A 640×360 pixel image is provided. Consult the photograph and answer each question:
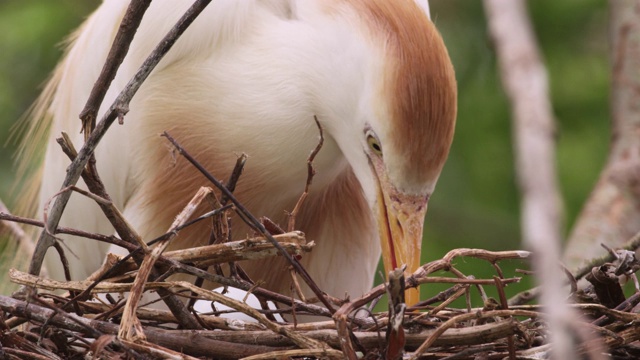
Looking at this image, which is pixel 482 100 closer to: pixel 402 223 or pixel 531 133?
pixel 402 223

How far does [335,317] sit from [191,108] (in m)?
1.10

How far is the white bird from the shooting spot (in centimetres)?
202

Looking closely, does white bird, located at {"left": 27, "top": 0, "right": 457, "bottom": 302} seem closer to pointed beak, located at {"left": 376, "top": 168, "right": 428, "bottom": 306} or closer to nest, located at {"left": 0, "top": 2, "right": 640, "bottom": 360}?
pointed beak, located at {"left": 376, "top": 168, "right": 428, "bottom": 306}

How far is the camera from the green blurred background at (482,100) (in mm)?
4152

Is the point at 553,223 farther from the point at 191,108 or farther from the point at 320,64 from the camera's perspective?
the point at 191,108

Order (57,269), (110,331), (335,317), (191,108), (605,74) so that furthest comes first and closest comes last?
(605,74) < (57,269) < (191,108) < (110,331) < (335,317)

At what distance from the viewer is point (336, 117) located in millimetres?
2145

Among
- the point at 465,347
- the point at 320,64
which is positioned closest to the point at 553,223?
the point at 465,347

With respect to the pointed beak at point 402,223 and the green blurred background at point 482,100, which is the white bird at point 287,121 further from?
the green blurred background at point 482,100

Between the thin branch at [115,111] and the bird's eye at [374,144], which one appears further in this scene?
the bird's eye at [374,144]

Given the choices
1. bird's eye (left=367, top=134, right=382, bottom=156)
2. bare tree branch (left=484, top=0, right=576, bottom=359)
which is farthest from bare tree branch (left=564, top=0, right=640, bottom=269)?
bare tree branch (left=484, top=0, right=576, bottom=359)

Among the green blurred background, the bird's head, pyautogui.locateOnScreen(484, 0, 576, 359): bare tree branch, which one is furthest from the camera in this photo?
the green blurred background

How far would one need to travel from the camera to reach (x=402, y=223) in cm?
201

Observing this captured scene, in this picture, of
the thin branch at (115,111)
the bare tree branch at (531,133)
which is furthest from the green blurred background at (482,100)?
the bare tree branch at (531,133)
